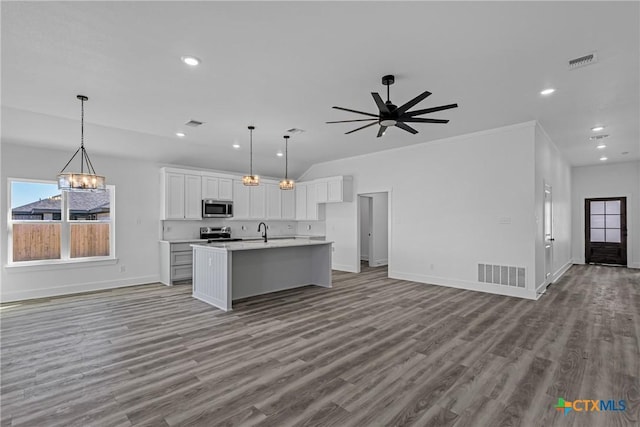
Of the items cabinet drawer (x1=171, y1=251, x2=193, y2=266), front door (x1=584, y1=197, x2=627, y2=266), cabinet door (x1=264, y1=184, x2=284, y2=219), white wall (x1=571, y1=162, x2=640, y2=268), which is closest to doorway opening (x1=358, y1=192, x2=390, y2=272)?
cabinet door (x1=264, y1=184, x2=284, y2=219)

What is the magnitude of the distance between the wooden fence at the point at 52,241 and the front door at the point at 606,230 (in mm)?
12626

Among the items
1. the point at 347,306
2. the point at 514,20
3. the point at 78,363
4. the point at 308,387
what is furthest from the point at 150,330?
the point at 514,20

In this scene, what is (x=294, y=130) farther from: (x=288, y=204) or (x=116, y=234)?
(x=116, y=234)

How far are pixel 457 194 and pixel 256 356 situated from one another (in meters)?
4.81

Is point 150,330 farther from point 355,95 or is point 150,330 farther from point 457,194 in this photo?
point 457,194

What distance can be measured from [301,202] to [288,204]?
1.28 ft

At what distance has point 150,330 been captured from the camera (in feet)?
12.7

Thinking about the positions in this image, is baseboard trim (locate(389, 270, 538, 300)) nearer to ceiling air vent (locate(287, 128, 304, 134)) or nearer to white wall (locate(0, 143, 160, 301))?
ceiling air vent (locate(287, 128, 304, 134))

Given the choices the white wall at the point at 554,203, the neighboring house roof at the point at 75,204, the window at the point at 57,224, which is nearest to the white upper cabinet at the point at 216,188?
the window at the point at 57,224

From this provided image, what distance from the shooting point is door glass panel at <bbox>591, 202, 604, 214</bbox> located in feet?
30.0

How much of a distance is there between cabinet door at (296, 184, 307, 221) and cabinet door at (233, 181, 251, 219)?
1562mm

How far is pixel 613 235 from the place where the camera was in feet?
29.4

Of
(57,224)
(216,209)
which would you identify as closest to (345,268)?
(216,209)

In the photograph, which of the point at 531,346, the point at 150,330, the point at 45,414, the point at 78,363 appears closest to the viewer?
the point at 45,414
